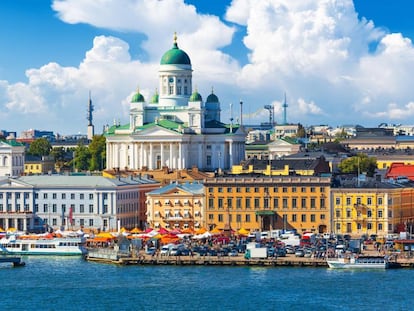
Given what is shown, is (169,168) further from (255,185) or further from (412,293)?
(412,293)

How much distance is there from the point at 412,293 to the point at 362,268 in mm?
7582

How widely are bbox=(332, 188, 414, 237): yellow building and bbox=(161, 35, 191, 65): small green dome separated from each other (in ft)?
104

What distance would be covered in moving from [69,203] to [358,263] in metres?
22.0

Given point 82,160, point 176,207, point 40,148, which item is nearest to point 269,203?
point 176,207

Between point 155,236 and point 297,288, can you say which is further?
point 155,236

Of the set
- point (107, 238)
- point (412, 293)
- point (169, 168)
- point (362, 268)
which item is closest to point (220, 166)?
point (169, 168)

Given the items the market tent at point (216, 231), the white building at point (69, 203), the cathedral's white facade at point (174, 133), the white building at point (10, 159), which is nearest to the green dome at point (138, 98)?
the cathedral's white facade at point (174, 133)

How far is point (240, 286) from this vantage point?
60.1 metres

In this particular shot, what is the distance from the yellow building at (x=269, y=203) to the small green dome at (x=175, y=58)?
92.6ft

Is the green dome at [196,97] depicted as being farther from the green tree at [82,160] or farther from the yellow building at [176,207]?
the yellow building at [176,207]

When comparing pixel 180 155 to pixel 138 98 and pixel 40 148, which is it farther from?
pixel 40 148

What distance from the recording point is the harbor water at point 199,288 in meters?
55.6

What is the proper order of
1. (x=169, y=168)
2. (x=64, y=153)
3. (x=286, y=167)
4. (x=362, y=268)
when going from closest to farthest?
1. (x=362, y=268)
2. (x=286, y=167)
3. (x=169, y=168)
4. (x=64, y=153)

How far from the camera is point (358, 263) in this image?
65250 mm
